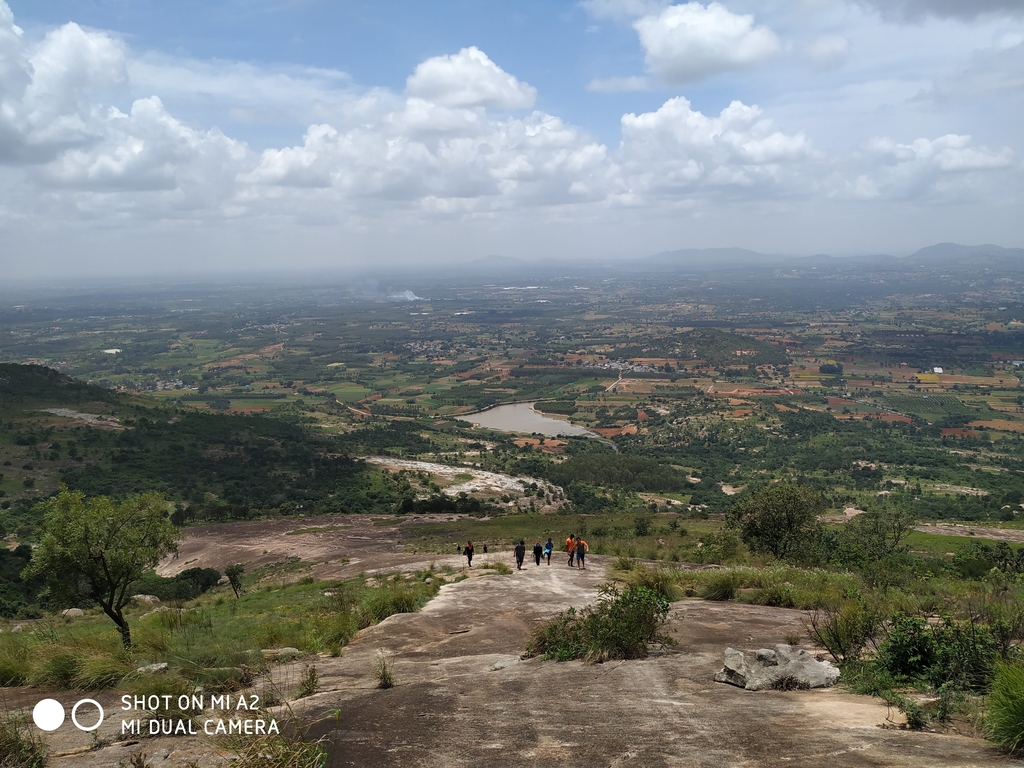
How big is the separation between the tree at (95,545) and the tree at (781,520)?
23561mm

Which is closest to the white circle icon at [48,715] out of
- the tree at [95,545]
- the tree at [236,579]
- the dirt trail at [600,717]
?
the dirt trail at [600,717]

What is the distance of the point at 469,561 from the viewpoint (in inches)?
998

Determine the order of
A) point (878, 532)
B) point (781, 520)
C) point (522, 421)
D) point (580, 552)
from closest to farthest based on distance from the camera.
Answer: point (580, 552), point (781, 520), point (878, 532), point (522, 421)

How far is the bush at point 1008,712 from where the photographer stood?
537 centimetres

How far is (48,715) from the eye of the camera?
24.2ft

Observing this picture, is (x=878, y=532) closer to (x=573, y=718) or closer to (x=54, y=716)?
(x=573, y=718)

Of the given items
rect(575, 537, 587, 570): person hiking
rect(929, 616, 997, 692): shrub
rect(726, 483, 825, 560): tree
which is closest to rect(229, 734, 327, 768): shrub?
rect(929, 616, 997, 692): shrub

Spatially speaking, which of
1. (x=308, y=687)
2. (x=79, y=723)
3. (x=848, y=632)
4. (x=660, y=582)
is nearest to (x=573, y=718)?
(x=308, y=687)

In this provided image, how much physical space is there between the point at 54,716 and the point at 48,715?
7cm

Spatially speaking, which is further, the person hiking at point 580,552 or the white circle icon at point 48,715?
the person hiking at point 580,552

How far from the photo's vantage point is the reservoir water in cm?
11719

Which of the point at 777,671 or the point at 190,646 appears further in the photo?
the point at 190,646

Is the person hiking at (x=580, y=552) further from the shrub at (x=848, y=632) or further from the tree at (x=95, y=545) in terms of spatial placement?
the tree at (x=95, y=545)

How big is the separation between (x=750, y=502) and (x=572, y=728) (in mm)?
23495
